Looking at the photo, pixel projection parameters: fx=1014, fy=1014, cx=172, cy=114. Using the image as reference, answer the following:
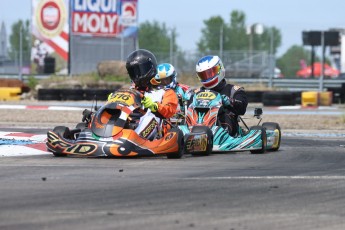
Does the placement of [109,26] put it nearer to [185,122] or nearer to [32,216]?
[185,122]

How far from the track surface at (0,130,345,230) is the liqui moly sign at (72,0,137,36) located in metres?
32.2

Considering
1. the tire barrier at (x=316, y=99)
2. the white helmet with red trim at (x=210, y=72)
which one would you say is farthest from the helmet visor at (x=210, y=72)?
the tire barrier at (x=316, y=99)

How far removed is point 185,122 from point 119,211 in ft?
20.0

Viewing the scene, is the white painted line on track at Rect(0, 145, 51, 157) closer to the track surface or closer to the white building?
the track surface

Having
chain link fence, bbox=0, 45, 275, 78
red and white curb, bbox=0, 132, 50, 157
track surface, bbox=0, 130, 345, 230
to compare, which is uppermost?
chain link fence, bbox=0, 45, 275, 78

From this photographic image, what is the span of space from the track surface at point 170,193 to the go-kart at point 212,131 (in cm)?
79

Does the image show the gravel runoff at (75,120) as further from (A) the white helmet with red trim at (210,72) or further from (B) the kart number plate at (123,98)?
(B) the kart number plate at (123,98)

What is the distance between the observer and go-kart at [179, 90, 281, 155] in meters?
11.6

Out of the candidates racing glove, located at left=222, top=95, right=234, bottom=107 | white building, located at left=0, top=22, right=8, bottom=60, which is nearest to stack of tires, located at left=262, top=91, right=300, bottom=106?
racing glove, located at left=222, top=95, right=234, bottom=107

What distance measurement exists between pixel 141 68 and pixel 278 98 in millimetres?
16074

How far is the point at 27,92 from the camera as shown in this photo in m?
31.9

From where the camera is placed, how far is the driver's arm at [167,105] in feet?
37.5

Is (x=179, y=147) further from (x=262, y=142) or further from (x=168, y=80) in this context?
(x=168, y=80)

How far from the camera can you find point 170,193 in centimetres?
746
